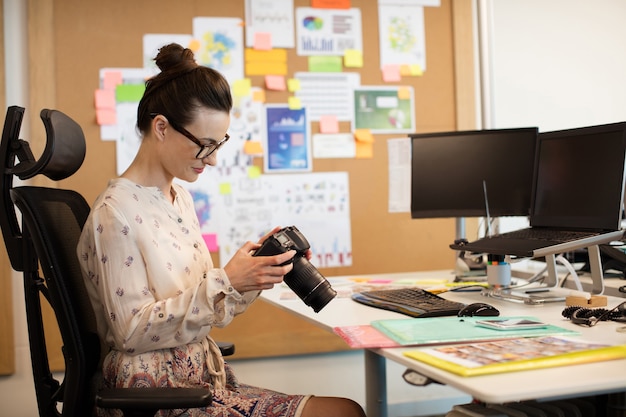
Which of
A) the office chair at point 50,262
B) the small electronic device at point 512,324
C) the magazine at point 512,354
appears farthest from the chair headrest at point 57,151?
the small electronic device at point 512,324

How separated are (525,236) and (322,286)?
2.63 ft

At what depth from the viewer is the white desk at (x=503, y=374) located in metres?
0.97

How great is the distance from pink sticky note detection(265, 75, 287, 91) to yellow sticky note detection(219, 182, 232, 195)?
464 millimetres

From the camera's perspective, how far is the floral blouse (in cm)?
133

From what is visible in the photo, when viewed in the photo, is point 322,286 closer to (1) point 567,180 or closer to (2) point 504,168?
(1) point 567,180

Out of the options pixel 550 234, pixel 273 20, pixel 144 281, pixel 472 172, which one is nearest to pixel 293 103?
pixel 273 20

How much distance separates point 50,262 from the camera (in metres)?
1.29

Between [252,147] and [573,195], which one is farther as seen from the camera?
[252,147]

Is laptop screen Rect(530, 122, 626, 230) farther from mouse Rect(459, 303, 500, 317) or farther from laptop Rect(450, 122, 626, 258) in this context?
mouse Rect(459, 303, 500, 317)

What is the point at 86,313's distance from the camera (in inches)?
54.7

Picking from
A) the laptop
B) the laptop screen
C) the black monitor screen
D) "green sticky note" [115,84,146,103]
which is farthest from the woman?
"green sticky note" [115,84,146,103]

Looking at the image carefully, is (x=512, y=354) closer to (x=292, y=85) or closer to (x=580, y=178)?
(x=580, y=178)

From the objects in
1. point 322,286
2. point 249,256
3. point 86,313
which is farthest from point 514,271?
point 86,313

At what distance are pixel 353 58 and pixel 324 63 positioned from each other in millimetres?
141
